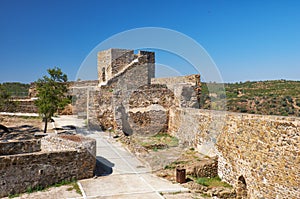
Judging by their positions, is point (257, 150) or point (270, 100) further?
point (270, 100)

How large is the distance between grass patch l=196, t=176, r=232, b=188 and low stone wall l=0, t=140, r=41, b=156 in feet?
18.9

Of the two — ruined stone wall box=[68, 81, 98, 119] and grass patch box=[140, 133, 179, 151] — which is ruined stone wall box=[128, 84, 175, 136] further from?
ruined stone wall box=[68, 81, 98, 119]

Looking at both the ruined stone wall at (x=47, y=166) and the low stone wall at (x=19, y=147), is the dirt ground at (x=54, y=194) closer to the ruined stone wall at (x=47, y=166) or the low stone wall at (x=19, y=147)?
the ruined stone wall at (x=47, y=166)

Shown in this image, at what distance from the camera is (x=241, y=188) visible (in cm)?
850

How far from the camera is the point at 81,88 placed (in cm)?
2131

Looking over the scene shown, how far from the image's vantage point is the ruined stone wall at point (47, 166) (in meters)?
7.02

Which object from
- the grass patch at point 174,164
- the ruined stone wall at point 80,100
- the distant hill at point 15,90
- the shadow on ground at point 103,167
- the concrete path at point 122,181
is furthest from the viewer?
the ruined stone wall at point 80,100

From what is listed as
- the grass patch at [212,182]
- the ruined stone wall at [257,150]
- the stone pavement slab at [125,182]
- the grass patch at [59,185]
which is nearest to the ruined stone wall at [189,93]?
the ruined stone wall at [257,150]

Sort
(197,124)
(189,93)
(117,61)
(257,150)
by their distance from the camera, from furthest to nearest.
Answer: (117,61)
(189,93)
(197,124)
(257,150)

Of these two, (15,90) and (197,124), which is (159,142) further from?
(15,90)

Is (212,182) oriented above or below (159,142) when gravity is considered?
below

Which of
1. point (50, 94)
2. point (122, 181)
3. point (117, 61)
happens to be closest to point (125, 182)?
point (122, 181)

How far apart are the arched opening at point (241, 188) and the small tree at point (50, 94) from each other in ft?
30.2

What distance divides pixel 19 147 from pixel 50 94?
475cm
